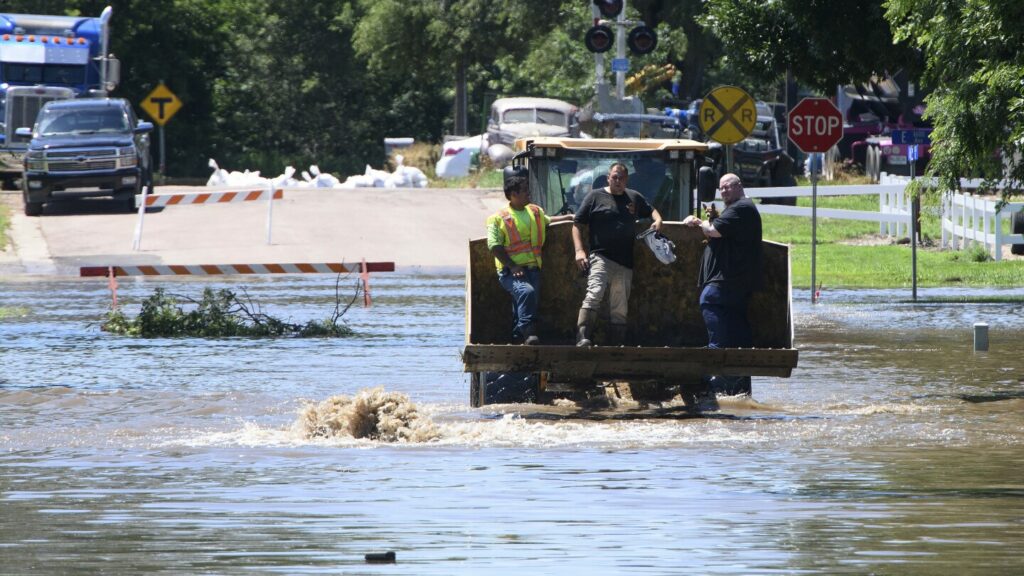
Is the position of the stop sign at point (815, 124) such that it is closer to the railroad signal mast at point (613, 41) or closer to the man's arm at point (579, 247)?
the railroad signal mast at point (613, 41)

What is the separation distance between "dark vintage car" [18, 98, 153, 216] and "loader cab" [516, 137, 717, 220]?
73.3 ft

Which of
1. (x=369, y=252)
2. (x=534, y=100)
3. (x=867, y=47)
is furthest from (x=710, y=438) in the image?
(x=534, y=100)

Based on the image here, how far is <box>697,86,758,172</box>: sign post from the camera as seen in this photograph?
→ 82.7 feet

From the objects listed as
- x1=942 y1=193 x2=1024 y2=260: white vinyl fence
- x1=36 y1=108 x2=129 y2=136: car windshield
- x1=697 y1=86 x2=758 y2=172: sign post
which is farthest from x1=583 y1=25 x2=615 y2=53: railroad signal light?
x1=36 y1=108 x2=129 y2=136: car windshield

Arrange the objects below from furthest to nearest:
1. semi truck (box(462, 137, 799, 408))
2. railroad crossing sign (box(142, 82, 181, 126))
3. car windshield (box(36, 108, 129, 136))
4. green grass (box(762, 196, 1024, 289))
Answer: railroad crossing sign (box(142, 82, 181, 126)) < car windshield (box(36, 108, 129, 136)) < green grass (box(762, 196, 1024, 289)) < semi truck (box(462, 137, 799, 408))

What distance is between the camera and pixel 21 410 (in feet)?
46.2

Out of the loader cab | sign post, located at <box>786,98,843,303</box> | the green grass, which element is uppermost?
sign post, located at <box>786,98,843,303</box>

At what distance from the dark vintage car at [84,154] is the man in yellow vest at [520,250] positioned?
2416 centimetres

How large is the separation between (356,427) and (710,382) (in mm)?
3217

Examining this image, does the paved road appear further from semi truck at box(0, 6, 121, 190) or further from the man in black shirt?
the man in black shirt

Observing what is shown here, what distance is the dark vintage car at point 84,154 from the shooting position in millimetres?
36750

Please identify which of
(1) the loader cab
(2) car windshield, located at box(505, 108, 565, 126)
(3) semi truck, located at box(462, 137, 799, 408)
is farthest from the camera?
(2) car windshield, located at box(505, 108, 565, 126)

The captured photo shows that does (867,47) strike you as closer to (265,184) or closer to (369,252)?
(369,252)

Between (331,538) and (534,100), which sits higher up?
(534,100)
